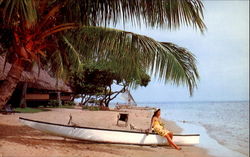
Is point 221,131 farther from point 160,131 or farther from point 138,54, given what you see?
point 138,54

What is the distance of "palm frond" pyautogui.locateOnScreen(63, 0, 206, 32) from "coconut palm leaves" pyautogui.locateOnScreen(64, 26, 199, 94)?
0.41 meters

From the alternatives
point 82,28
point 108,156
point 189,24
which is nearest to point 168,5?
point 189,24

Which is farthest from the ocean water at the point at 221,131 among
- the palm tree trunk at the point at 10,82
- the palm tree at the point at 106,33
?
the palm tree trunk at the point at 10,82

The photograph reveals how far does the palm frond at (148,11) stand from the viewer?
12.8 feet

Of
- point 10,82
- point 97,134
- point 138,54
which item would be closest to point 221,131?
point 97,134

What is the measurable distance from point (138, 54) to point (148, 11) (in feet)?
2.49

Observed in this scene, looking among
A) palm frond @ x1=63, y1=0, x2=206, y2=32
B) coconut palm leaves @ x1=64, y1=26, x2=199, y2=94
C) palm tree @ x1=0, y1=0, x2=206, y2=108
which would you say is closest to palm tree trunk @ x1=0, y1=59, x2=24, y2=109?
palm tree @ x1=0, y1=0, x2=206, y2=108

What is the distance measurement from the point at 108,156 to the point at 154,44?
6.64 ft

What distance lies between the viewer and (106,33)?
4898 millimetres

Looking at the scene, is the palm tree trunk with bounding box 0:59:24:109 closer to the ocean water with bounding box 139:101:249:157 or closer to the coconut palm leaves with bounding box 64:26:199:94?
the coconut palm leaves with bounding box 64:26:199:94

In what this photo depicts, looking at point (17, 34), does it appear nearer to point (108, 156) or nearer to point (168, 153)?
point (108, 156)

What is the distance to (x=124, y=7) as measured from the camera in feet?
13.5

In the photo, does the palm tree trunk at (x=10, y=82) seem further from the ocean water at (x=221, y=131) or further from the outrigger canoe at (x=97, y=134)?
the ocean water at (x=221, y=131)

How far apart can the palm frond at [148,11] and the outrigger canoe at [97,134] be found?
235cm
